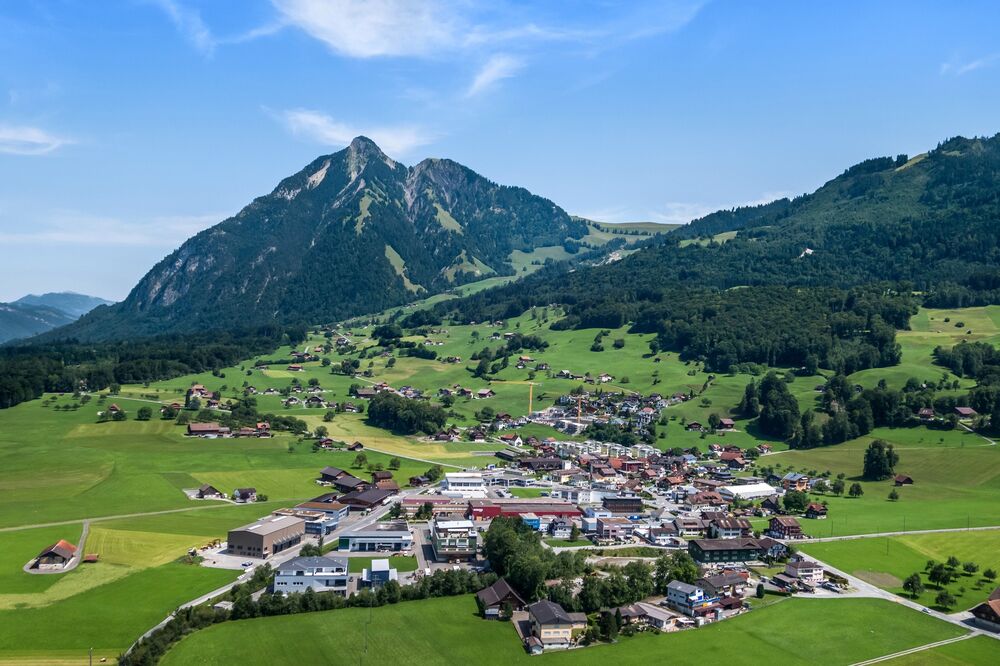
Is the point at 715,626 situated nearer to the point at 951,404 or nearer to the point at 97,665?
the point at 97,665

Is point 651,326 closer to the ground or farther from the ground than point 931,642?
farther from the ground

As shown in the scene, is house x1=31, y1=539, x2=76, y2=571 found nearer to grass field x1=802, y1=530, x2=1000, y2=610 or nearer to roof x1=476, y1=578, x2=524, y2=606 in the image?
roof x1=476, y1=578, x2=524, y2=606

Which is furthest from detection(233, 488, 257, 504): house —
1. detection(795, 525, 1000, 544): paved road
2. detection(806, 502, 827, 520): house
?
detection(806, 502, 827, 520): house

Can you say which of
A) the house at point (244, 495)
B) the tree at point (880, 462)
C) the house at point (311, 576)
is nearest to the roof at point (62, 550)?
the house at point (311, 576)

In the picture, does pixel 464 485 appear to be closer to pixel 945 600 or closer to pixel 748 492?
pixel 748 492

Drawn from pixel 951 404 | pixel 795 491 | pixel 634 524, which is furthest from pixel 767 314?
pixel 634 524

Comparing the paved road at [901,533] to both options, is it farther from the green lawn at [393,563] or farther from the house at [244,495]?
the house at [244,495]

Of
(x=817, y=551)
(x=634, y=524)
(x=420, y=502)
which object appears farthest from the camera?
(x=420, y=502)
